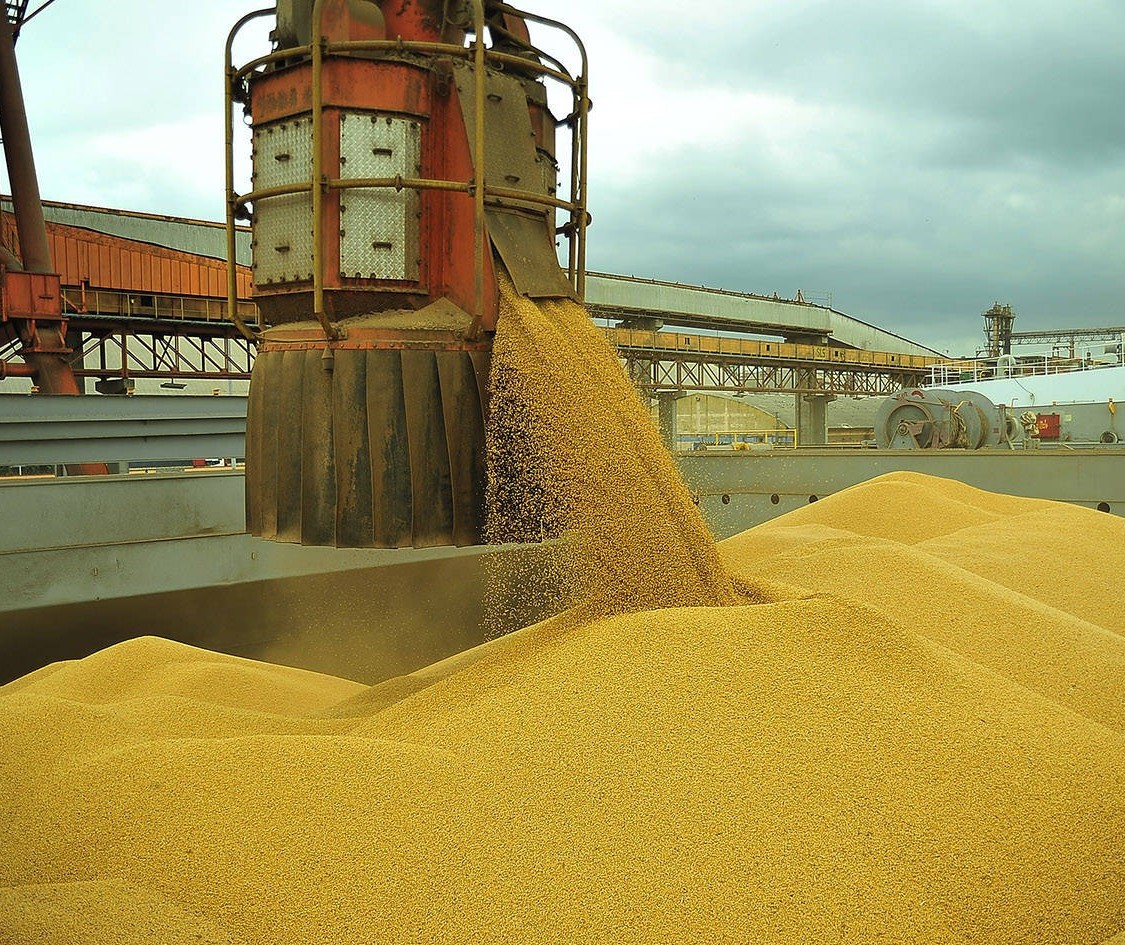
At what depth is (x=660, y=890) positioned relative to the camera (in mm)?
1967

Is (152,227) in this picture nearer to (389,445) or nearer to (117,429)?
(117,429)

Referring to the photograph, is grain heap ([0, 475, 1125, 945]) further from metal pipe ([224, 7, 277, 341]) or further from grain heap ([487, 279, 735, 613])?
metal pipe ([224, 7, 277, 341])

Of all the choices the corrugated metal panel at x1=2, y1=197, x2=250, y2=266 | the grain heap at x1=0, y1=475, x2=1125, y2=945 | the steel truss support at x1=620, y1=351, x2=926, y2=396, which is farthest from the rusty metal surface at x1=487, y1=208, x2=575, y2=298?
the steel truss support at x1=620, y1=351, x2=926, y2=396

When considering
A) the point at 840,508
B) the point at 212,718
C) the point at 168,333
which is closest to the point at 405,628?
the point at 840,508

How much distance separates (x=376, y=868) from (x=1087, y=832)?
158 cm

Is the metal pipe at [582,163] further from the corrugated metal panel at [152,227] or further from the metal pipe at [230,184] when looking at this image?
the corrugated metal panel at [152,227]

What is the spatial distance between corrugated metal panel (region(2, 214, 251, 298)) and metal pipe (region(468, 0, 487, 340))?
1268 cm

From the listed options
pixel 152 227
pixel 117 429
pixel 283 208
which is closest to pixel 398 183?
pixel 283 208

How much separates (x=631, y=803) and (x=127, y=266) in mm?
16303

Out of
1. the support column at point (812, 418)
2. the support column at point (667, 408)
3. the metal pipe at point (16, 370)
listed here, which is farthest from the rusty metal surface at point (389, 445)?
the support column at point (812, 418)

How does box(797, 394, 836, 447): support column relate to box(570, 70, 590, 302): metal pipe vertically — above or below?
below

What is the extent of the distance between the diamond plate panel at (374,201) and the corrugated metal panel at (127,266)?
12.4 meters

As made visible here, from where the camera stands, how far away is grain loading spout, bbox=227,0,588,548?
3471mm

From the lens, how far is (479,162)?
11.1 feet
